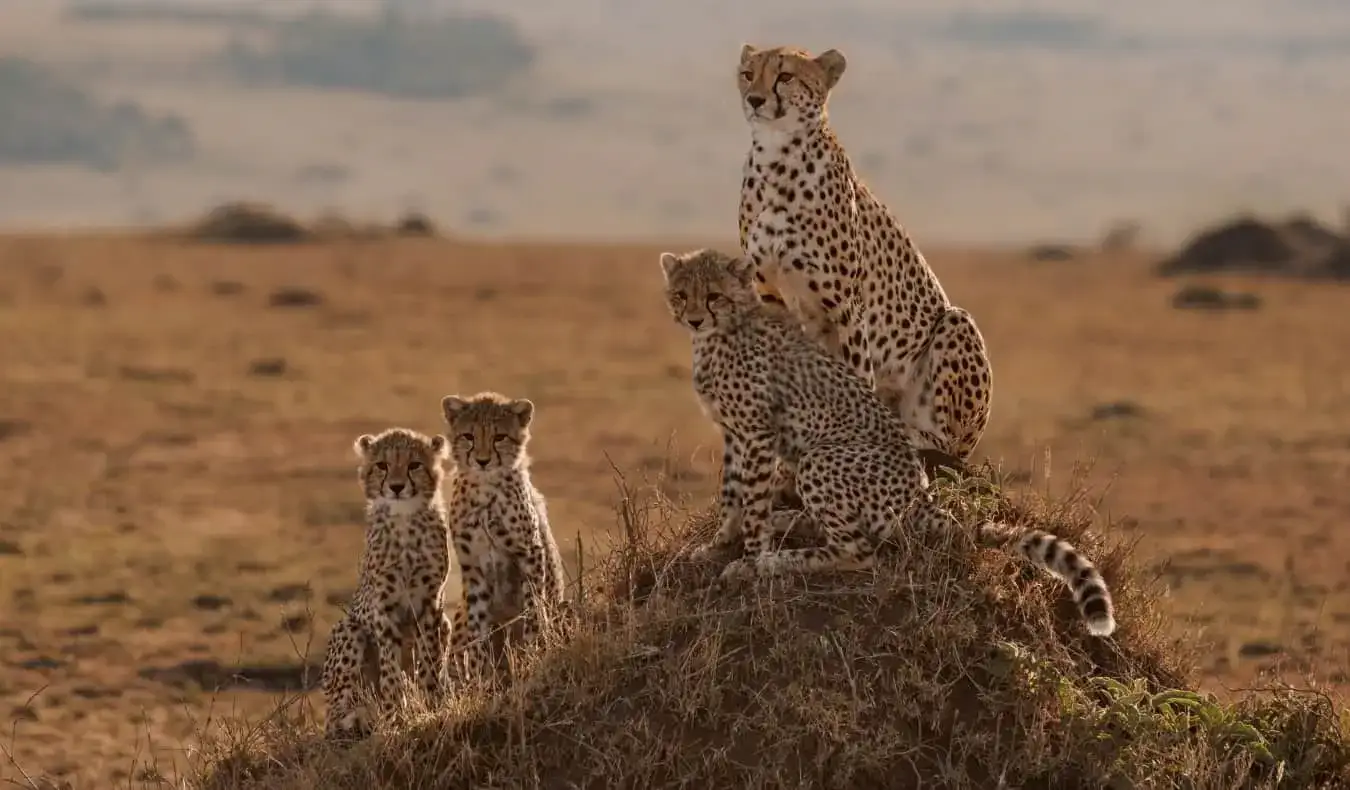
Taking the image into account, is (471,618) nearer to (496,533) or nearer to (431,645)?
(431,645)

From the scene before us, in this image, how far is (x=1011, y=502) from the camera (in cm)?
657

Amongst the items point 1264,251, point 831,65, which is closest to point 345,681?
point 831,65

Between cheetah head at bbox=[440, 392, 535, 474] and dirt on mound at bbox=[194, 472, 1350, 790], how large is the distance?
30.7 inches

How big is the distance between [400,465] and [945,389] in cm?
175

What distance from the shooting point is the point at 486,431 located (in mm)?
6832

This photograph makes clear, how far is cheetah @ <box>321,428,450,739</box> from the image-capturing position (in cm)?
671

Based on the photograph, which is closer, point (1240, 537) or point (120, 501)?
point (1240, 537)

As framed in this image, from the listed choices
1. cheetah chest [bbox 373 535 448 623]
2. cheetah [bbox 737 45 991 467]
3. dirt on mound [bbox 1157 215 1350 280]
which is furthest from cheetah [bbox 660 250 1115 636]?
dirt on mound [bbox 1157 215 1350 280]

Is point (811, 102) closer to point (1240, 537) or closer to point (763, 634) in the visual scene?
point (763, 634)

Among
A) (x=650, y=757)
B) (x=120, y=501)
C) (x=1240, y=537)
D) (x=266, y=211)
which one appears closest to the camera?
(x=650, y=757)

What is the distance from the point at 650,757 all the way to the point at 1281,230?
38961 mm

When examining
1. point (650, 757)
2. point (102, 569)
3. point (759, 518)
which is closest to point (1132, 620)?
point (759, 518)

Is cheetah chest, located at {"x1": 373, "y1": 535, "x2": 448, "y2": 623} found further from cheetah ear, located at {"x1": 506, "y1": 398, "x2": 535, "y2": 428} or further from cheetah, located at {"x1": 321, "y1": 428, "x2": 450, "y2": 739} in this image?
cheetah ear, located at {"x1": 506, "y1": 398, "x2": 535, "y2": 428}

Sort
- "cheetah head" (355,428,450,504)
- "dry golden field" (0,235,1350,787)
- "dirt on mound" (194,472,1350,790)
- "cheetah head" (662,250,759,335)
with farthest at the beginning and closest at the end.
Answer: "dry golden field" (0,235,1350,787) → "cheetah head" (355,428,450,504) → "cheetah head" (662,250,759,335) → "dirt on mound" (194,472,1350,790)
